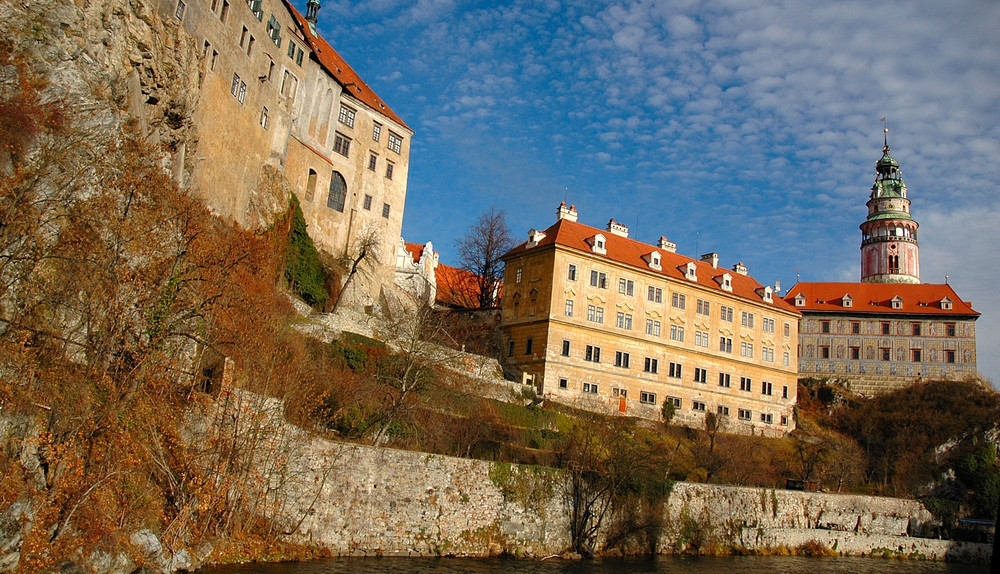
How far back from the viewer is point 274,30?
39594 mm

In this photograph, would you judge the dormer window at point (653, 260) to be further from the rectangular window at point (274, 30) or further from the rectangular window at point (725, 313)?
the rectangular window at point (274, 30)

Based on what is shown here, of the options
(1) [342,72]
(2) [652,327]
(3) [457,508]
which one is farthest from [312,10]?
(3) [457,508]

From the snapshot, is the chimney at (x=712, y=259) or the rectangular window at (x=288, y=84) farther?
the chimney at (x=712, y=259)

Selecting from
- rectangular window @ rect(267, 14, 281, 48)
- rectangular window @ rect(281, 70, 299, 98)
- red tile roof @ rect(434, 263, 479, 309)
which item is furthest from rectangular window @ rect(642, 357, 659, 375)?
rectangular window @ rect(267, 14, 281, 48)

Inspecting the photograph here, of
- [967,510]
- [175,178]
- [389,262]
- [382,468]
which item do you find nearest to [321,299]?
[389,262]

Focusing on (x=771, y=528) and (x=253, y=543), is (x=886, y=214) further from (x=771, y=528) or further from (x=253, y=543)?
(x=253, y=543)

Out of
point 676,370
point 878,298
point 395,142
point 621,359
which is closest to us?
point 621,359

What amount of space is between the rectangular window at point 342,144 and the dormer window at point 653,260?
20.2 m

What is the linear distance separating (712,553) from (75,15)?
94.8ft

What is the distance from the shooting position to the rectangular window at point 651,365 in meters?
47.9

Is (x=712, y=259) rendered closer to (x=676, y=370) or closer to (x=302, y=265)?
(x=676, y=370)

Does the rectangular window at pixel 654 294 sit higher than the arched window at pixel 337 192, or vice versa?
the arched window at pixel 337 192

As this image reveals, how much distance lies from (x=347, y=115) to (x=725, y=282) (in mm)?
27897

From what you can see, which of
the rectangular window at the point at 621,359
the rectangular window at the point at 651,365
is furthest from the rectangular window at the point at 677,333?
the rectangular window at the point at 621,359
